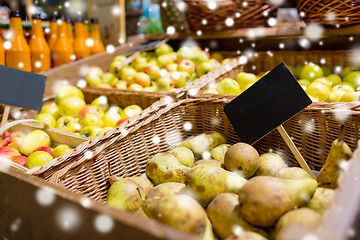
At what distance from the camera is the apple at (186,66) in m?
2.31

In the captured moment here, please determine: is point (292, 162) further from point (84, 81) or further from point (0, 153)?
point (84, 81)

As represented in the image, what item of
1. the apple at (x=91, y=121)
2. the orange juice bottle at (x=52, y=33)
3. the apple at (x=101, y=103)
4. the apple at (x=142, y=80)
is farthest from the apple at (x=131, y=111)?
the orange juice bottle at (x=52, y=33)

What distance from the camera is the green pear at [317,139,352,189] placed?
855mm

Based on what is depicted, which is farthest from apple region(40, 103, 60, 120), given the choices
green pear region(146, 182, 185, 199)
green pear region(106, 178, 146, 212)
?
green pear region(146, 182, 185, 199)

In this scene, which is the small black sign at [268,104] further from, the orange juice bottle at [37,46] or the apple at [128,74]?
the orange juice bottle at [37,46]

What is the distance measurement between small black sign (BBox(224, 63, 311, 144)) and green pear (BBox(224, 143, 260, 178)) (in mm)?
147

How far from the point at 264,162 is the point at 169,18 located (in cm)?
209

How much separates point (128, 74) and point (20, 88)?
36.7 inches

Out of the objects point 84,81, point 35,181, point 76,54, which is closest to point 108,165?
point 35,181

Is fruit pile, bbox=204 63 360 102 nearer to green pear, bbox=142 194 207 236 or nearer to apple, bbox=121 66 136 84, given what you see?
apple, bbox=121 66 136 84

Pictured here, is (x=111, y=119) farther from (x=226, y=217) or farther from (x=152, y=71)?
(x=226, y=217)

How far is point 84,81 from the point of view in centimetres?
245

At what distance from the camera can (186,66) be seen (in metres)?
2.32

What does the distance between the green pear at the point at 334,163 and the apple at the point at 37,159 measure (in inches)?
45.9
